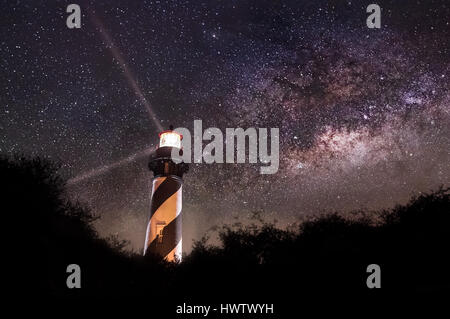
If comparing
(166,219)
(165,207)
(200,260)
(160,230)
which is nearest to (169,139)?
(165,207)

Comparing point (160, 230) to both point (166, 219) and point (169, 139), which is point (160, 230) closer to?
point (166, 219)

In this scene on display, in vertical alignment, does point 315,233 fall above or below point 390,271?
above

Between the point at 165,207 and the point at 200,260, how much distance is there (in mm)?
7177

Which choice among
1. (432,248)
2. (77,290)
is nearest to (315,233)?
(432,248)

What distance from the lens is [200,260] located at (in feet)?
55.5

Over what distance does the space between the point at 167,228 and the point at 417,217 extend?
1365 cm

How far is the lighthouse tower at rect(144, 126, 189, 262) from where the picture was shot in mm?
22734

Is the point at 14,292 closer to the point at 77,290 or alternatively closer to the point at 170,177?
the point at 77,290

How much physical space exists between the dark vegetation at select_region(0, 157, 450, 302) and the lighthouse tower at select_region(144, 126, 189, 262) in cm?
451

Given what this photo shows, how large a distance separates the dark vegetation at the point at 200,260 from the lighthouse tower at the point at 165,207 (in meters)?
4.51

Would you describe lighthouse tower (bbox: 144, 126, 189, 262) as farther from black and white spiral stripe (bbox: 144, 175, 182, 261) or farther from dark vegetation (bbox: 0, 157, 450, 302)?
dark vegetation (bbox: 0, 157, 450, 302)

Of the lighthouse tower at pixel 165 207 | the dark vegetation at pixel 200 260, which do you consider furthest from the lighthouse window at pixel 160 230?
the dark vegetation at pixel 200 260

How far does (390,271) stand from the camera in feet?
45.7

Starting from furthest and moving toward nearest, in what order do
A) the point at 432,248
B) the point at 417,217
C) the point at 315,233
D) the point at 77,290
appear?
1. the point at 315,233
2. the point at 417,217
3. the point at 432,248
4. the point at 77,290
